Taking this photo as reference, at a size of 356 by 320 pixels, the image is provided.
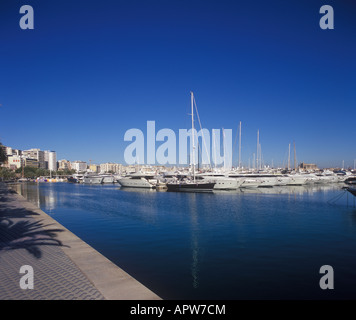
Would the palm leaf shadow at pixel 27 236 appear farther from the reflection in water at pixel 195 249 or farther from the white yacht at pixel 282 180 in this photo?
the white yacht at pixel 282 180

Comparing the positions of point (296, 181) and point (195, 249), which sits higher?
point (195, 249)

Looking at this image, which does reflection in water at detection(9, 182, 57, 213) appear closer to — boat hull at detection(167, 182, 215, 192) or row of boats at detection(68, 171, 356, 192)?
row of boats at detection(68, 171, 356, 192)

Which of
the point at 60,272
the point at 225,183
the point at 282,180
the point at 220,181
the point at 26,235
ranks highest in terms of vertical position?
the point at 60,272

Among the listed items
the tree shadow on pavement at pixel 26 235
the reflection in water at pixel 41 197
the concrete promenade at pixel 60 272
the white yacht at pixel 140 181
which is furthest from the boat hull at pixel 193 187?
the concrete promenade at pixel 60 272

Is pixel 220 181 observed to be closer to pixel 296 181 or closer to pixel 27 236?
pixel 296 181

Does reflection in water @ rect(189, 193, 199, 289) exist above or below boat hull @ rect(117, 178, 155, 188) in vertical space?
above

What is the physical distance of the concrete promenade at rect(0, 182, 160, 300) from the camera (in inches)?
238

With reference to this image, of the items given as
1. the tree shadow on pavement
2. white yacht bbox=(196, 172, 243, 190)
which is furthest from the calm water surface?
white yacht bbox=(196, 172, 243, 190)

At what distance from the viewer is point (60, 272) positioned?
7391 mm

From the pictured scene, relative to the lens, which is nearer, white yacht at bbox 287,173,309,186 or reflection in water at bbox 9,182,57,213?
reflection in water at bbox 9,182,57,213

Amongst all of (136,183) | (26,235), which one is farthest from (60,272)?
(136,183)

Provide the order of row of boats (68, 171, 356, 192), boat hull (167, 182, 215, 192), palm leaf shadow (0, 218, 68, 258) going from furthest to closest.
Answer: row of boats (68, 171, 356, 192) < boat hull (167, 182, 215, 192) < palm leaf shadow (0, 218, 68, 258)

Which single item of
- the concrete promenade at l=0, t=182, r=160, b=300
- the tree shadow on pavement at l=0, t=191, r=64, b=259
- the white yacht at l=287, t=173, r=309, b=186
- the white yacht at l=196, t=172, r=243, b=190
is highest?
the concrete promenade at l=0, t=182, r=160, b=300
